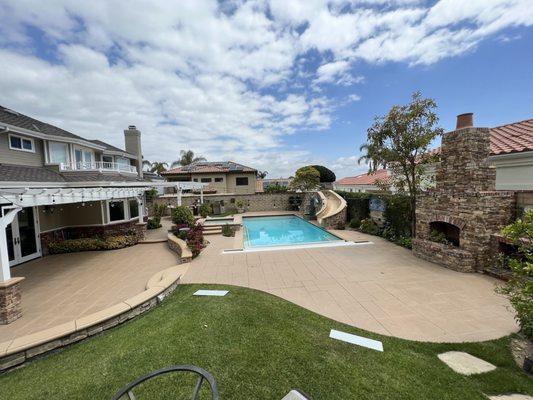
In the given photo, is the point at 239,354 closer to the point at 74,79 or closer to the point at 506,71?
the point at 74,79

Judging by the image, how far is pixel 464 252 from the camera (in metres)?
8.13

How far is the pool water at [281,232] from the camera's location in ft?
46.6

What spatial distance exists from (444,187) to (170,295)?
10.2 metres

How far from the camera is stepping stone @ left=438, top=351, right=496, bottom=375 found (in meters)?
3.83

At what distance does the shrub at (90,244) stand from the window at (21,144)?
182 inches

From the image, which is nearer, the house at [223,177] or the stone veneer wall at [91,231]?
the stone veneer wall at [91,231]

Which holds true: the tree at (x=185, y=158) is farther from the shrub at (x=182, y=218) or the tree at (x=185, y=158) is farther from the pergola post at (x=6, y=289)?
the pergola post at (x=6, y=289)

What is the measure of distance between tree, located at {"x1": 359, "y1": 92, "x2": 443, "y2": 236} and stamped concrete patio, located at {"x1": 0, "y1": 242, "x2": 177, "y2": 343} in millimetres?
10100

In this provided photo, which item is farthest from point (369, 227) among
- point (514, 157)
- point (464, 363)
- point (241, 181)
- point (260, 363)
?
point (241, 181)

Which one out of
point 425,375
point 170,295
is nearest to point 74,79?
point 170,295

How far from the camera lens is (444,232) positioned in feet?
32.6

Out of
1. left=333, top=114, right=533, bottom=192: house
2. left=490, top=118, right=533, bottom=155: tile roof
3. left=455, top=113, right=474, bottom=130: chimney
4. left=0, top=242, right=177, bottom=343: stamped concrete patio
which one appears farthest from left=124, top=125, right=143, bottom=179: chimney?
left=490, top=118, right=533, bottom=155: tile roof

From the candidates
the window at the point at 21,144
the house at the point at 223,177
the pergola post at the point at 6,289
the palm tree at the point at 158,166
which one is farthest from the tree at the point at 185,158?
the pergola post at the point at 6,289

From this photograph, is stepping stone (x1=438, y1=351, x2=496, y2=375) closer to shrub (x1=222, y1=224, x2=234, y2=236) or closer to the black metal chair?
the black metal chair
